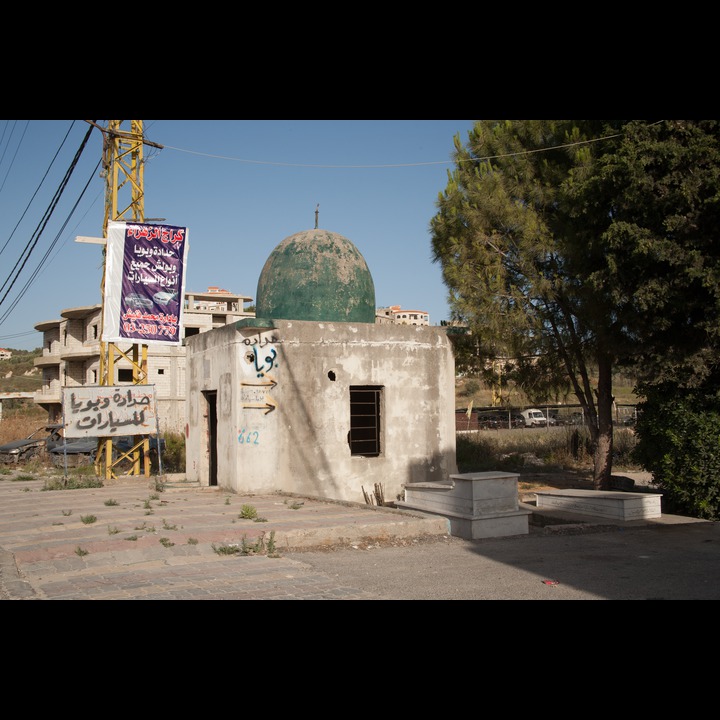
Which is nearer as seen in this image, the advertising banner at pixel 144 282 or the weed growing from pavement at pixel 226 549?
the weed growing from pavement at pixel 226 549

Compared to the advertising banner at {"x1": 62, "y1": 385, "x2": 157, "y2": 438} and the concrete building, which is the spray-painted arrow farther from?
the advertising banner at {"x1": 62, "y1": 385, "x2": 157, "y2": 438}

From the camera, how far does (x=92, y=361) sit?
48531 millimetres

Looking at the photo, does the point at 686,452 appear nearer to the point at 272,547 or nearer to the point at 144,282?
the point at 272,547

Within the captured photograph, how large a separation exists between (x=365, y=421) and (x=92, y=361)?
122ft

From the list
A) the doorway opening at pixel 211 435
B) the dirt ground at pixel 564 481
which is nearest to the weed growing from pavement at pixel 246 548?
the doorway opening at pixel 211 435

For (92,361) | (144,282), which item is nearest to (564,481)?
(144,282)

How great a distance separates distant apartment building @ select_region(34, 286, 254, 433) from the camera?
147 feet

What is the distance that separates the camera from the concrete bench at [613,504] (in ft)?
40.3

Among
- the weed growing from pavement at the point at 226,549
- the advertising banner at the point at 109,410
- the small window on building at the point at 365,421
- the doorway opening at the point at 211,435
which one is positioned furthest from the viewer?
the doorway opening at the point at 211,435

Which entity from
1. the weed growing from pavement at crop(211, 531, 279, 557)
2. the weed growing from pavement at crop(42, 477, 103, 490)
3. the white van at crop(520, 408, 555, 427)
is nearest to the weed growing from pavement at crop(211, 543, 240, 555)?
the weed growing from pavement at crop(211, 531, 279, 557)

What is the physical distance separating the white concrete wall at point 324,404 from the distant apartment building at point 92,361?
27.4 meters

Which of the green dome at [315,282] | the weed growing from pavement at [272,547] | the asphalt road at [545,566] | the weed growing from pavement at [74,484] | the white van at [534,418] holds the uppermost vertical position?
the green dome at [315,282]

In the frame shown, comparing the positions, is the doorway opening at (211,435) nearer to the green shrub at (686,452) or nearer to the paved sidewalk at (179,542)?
the paved sidewalk at (179,542)
